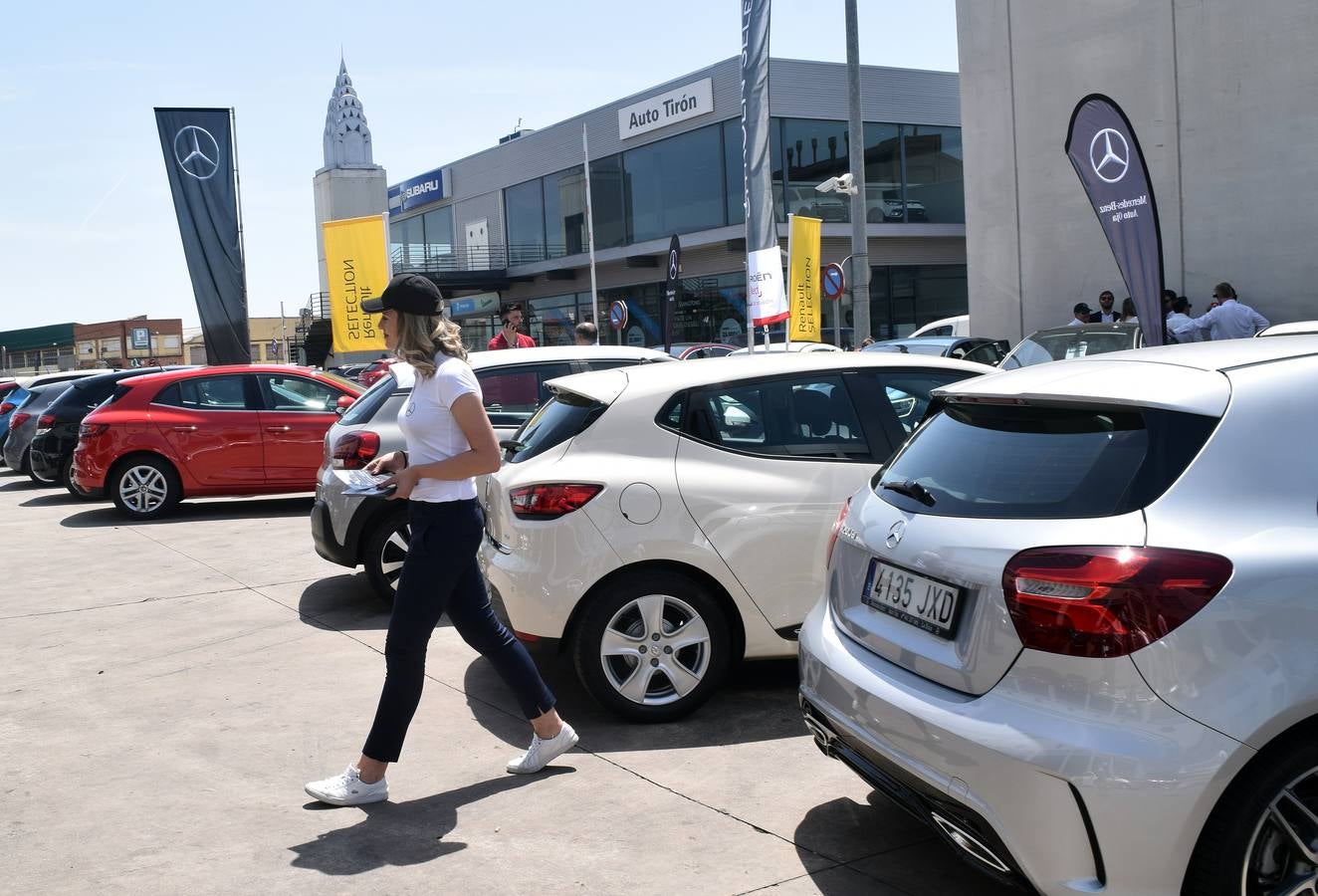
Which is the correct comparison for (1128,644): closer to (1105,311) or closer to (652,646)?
(652,646)

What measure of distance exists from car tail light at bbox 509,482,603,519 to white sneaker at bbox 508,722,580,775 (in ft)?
2.93

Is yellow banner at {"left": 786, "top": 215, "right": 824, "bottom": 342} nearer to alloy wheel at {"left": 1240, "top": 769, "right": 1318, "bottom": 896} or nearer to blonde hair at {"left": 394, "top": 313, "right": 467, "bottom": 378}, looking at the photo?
blonde hair at {"left": 394, "top": 313, "right": 467, "bottom": 378}

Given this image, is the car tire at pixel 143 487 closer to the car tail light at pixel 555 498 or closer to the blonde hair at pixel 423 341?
the car tail light at pixel 555 498

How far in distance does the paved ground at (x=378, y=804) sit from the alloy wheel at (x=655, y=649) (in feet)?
0.62

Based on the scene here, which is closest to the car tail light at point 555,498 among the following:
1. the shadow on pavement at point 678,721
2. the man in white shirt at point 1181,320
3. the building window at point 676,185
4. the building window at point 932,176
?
the shadow on pavement at point 678,721

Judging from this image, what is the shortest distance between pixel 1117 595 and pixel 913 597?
2.15 feet

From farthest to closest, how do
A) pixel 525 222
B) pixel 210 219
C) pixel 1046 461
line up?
pixel 525 222 < pixel 210 219 < pixel 1046 461

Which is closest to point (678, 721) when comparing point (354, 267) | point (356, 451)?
point (356, 451)

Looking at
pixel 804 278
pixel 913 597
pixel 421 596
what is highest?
pixel 804 278

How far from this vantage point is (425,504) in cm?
430

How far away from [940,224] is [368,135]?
108 feet

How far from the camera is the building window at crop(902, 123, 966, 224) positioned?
120 ft

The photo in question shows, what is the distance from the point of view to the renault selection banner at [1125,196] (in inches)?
368

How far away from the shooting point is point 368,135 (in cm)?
5878
